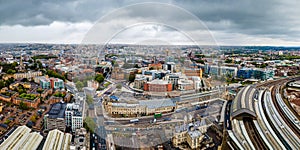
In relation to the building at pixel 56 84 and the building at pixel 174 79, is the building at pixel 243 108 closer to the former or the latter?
the building at pixel 174 79

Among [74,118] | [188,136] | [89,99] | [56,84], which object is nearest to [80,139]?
[74,118]

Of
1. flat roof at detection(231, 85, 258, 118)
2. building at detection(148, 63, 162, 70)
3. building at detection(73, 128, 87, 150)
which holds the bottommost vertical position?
building at detection(73, 128, 87, 150)

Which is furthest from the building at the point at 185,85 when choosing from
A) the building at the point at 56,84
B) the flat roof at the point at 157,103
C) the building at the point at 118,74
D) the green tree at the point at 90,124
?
the building at the point at 56,84

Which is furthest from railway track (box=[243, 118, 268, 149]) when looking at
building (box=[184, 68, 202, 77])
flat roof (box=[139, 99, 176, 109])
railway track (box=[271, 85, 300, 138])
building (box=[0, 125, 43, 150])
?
building (box=[0, 125, 43, 150])

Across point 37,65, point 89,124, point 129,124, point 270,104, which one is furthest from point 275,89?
point 37,65

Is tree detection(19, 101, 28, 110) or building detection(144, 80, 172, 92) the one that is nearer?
building detection(144, 80, 172, 92)

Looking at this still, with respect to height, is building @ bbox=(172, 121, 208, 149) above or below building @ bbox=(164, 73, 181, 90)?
below

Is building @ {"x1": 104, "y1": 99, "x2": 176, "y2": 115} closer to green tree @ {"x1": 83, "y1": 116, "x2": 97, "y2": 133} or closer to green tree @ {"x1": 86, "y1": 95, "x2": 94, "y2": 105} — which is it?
green tree @ {"x1": 86, "y1": 95, "x2": 94, "y2": 105}
